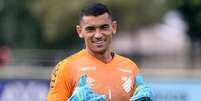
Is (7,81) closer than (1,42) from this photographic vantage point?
Yes

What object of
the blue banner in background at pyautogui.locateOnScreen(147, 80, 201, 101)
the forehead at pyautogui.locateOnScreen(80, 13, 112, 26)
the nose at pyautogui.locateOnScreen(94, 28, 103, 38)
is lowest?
the blue banner in background at pyautogui.locateOnScreen(147, 80, 201, 101)

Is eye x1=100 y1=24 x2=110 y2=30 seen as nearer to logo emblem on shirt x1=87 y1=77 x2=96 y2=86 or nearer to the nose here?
the nose

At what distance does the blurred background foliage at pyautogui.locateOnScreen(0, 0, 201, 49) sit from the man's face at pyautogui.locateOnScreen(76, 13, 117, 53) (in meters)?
31.8

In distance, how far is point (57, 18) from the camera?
42219mm

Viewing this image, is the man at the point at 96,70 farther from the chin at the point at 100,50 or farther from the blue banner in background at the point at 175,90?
the blue banner in background at the point at 175,90

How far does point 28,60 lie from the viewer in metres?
30.2

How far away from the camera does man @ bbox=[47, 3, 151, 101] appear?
6.48m

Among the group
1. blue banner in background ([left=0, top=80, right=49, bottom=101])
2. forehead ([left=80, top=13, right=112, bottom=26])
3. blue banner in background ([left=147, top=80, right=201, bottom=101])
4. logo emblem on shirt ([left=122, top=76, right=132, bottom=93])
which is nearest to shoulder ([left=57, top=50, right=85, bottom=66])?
forehead ([left=80, top=13, right=112, bottom=26])

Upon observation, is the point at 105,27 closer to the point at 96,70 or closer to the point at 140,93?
the point at 96,70

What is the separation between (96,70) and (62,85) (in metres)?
0.26

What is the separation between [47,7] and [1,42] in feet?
15.4

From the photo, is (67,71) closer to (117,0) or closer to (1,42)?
(1,42)

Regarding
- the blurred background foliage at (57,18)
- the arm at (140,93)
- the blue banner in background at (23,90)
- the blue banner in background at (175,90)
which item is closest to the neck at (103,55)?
the arm at (140,93)

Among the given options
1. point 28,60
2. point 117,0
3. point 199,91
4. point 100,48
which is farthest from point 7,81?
point 117,0
